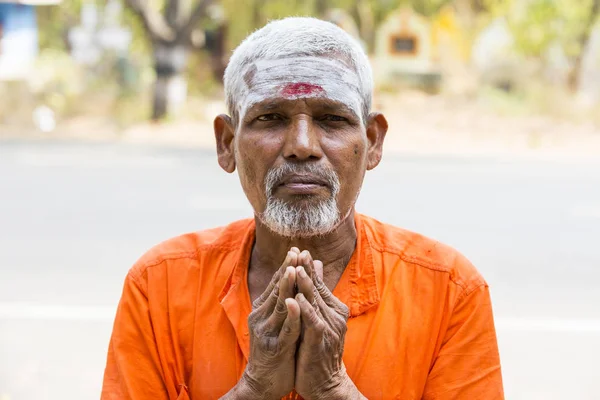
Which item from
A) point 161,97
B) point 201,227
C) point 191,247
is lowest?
point 201,227

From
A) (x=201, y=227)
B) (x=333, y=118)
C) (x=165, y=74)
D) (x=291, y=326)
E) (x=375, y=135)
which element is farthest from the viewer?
(x=165, y=74)

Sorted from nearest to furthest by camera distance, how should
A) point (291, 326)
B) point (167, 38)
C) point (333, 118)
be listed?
point (291, 326)
point (333, 118)
point (167, 38)

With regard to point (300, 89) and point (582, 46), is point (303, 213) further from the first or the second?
point (582, 46)

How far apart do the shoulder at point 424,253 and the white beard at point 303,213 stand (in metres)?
0.19

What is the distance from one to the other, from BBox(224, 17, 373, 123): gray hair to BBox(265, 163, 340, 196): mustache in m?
0.21

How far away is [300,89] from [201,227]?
21.4 ft

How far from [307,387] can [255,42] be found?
0.89 metres

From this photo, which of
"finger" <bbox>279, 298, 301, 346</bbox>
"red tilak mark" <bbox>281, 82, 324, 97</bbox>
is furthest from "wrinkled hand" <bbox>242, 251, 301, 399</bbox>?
"red tilak mark" <bbox>281, 82, 324, 97</bbox>

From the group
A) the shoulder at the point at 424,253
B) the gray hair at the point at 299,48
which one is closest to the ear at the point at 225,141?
the gray hair at the point at 299,48

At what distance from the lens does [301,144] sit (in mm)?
2117

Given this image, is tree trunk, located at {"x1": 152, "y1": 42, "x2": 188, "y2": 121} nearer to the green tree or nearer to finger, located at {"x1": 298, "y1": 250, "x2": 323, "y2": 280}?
the green tree

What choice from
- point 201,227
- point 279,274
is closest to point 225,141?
point 279,274

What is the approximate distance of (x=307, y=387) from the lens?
1951 millimetres

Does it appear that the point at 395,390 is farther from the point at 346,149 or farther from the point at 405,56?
the point at 405,56
